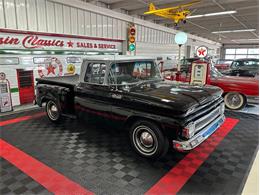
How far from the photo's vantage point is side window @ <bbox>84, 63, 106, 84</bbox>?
3841 mm

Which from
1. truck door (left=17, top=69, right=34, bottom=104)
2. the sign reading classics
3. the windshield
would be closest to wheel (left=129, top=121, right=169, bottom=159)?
the windshield

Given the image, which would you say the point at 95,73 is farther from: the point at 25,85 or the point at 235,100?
the point at 235,100

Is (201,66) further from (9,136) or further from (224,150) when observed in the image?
(9,136)

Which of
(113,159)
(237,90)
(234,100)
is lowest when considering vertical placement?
(113,159)

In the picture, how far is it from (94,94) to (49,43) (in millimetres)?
4488

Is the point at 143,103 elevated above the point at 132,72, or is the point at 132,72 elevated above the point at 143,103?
the point at 132,72

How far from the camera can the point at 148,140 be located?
Answer: 3.38m

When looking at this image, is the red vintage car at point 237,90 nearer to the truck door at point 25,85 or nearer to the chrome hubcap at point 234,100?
the chrome hubcap at point 234,100

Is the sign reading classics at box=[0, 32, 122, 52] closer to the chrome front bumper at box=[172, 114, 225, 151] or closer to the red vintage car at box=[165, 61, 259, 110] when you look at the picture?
the red vintage car at box=[165, 61, 259, 110]

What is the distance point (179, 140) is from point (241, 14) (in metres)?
11.3

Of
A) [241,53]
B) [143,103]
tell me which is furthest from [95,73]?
[241,53]

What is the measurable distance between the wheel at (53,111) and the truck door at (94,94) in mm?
931

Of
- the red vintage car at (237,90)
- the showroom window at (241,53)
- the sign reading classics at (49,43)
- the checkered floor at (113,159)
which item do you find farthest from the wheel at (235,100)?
the showroom window at (241,53)

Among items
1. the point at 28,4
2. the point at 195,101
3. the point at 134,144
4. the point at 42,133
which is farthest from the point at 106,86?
the point at 28,4
